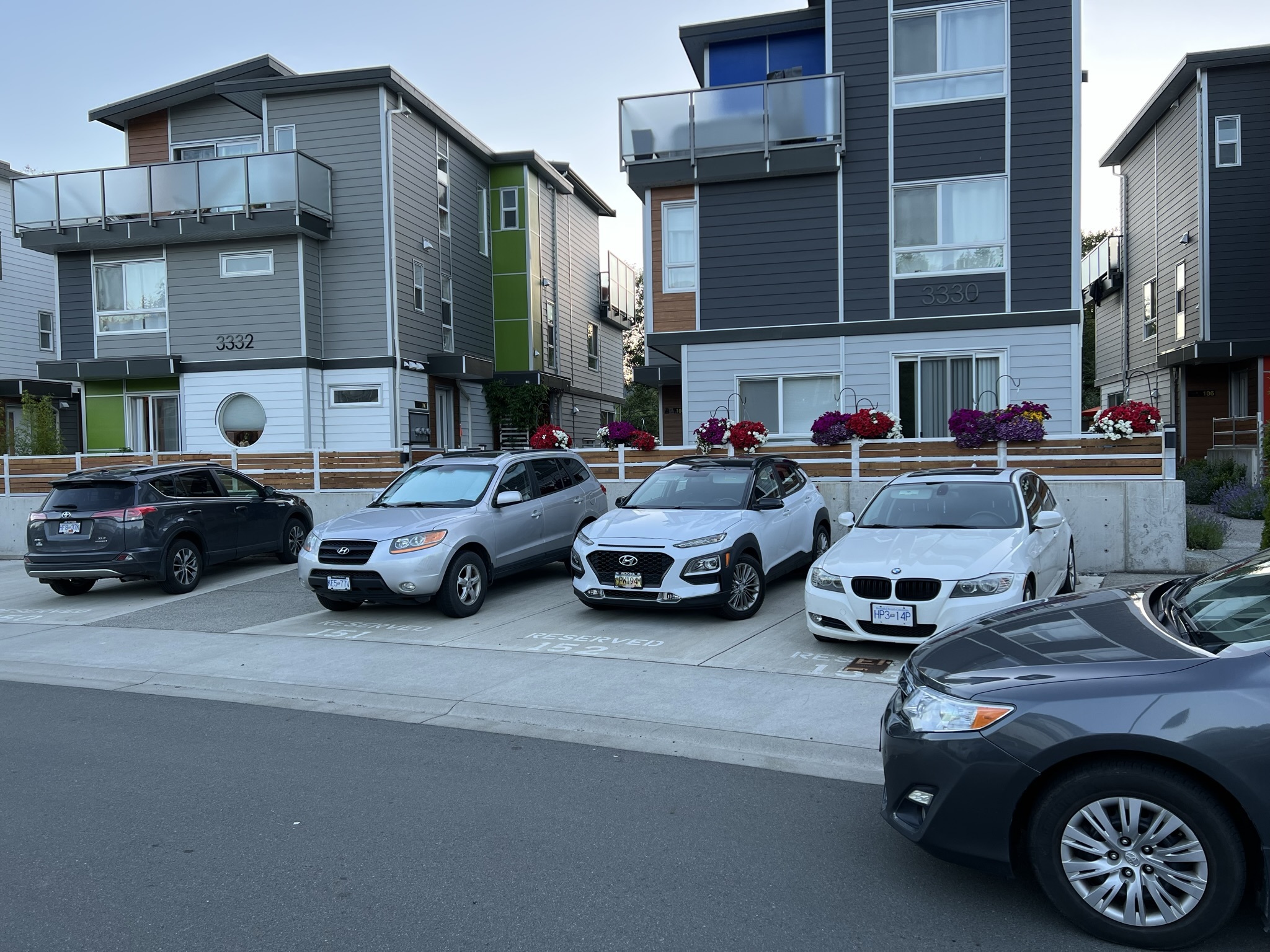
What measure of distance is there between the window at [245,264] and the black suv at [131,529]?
9.36 meters

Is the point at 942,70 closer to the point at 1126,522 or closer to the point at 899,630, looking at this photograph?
the point at 1126,522

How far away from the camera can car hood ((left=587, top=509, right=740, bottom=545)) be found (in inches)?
384

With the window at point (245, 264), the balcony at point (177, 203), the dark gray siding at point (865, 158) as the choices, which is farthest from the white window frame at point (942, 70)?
the window at point (245, 264)

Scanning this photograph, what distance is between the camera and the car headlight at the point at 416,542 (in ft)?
33.1

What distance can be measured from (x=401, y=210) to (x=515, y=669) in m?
16.7

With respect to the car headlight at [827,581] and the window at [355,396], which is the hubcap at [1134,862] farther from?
the window at [355,396]

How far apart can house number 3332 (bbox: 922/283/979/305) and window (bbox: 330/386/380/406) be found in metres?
12.0

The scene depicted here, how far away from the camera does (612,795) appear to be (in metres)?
5.16

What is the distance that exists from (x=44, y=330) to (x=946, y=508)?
95.1 feet

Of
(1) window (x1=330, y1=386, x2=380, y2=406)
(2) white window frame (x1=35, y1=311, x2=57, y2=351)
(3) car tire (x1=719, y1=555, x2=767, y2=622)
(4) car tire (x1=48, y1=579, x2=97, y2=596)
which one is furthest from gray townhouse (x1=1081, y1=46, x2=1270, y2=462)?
(2) white window frame (x1=35, y1=311, x2=57, y2=351)

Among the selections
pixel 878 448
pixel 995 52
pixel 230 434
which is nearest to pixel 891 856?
pixel 878 448

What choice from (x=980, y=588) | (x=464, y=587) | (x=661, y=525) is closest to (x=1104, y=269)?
(x=661, y=525)

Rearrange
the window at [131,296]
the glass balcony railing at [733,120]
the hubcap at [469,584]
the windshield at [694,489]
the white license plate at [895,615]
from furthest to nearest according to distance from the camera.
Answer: the window at [131,296] < the glass balcony railing at [733,120] < the windshield at [694,489] < the hubcap at [469,584] < the white license plate at [895,615]

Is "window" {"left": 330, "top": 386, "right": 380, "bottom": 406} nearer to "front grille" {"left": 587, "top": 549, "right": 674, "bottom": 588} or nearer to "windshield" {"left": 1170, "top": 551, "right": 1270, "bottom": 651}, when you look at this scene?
"front grille" {"left": 587, "top": 549, "right": 674, "bottom": 588}
